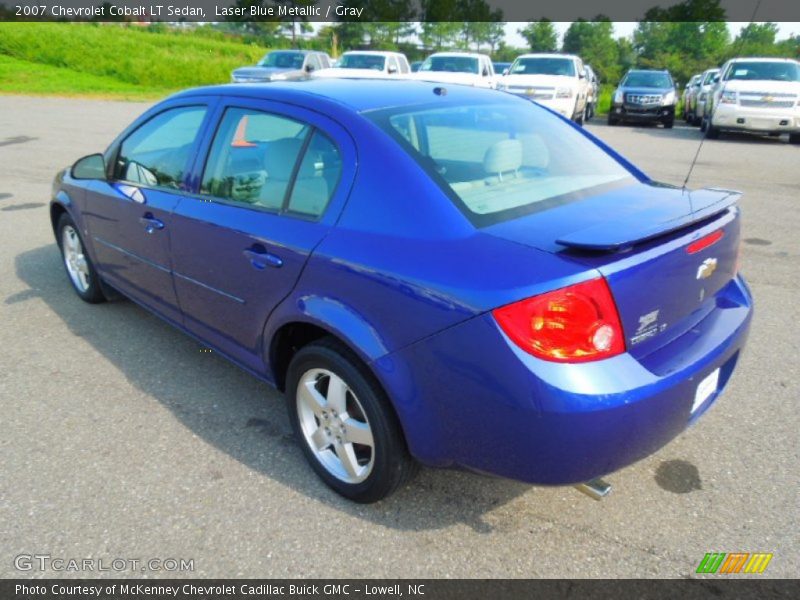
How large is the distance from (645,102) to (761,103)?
4.42 metres

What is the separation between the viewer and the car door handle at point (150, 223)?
336 centimetres

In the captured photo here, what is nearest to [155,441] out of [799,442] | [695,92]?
[799,442]

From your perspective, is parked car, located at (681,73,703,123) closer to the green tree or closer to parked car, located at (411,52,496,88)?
parked car, located at (411,52,496,88)

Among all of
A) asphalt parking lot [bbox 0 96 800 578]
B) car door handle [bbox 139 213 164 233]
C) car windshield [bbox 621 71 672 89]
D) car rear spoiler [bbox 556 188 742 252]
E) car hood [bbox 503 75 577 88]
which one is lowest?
asphalt parking lot [bbox 0 96 800 578]

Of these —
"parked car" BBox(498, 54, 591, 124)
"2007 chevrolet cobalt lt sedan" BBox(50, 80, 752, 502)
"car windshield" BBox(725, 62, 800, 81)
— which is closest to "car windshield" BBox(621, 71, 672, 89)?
"parked car" BBox(498, 54, 591, 124)

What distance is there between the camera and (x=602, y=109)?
2517 centimetres

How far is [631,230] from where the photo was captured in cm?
209

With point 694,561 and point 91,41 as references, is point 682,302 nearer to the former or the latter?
point 694,561

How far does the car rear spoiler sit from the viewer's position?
A: 1956mm

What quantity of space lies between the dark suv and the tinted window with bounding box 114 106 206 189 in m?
16.9

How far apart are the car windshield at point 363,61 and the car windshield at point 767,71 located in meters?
9.21

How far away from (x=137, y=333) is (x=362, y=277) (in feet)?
8.46

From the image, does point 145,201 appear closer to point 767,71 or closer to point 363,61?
point 767,71

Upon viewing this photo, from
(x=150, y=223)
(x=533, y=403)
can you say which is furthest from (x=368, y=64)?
(x=533, y=403)
